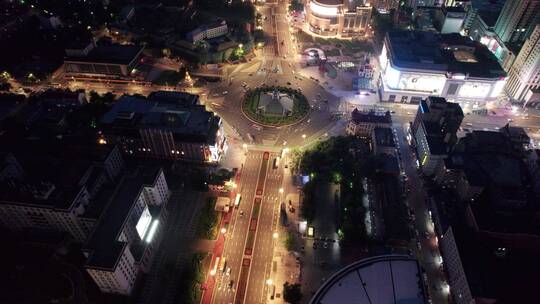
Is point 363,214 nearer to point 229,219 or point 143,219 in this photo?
point 229,219

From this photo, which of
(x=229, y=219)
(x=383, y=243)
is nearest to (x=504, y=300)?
(x=383, y=243)

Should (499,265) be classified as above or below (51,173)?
below

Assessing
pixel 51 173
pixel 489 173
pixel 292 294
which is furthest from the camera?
pixel 489 173

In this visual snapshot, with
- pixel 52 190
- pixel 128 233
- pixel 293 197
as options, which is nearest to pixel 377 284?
pixel 293 197

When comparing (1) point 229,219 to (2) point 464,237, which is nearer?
(2) point 464,237

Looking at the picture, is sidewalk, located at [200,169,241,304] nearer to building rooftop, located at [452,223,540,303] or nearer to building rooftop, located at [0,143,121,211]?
building rooftop, located at [0,143,121,211]

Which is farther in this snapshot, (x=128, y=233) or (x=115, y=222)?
(x=128, y=233)

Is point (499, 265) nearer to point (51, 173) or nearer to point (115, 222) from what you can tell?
point (115, 222)

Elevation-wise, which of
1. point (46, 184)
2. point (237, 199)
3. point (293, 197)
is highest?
point (293, 197)

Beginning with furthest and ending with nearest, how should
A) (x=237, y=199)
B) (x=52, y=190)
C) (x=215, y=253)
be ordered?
(x=237, y=199), (x=215, y=253), (x=52, y=190)
